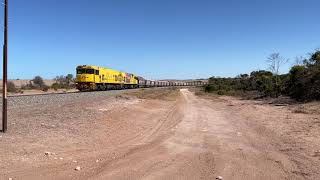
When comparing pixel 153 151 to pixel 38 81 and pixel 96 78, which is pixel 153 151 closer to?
pixel 96 78

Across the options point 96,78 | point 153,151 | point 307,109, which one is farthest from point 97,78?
point 153,151

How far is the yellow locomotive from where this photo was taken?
56844mm

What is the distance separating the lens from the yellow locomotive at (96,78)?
5684 cm

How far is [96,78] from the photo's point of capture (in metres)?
58.8

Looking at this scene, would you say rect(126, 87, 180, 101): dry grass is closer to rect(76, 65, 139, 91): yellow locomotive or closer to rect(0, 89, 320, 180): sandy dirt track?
rect(76, 65, 139, 91): yellow locomotive

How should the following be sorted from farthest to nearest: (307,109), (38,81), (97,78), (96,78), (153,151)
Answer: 1. (38,81)
2. (97,78)
3. (96,78)
4. (307,109)
5. (153,151)

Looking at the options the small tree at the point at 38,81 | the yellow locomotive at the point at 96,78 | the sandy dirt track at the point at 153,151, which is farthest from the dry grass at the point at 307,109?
the small tree at the point at 38,81

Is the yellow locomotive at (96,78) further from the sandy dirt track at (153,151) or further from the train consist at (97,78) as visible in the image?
the sandy dirt track at (153,151)

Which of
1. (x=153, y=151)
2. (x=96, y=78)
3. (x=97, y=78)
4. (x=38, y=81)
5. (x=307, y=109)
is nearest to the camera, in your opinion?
(x=153, y=151)

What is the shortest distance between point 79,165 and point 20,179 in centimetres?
165

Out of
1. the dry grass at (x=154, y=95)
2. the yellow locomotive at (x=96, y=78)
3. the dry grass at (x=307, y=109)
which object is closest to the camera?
the dry grass at (x=307, y=109)

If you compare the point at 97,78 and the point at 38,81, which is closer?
the point at 97,78

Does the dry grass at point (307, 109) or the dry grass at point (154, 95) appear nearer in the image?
the dry grass at point (307, 109)

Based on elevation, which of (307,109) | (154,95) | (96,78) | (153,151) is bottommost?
(153,151)
